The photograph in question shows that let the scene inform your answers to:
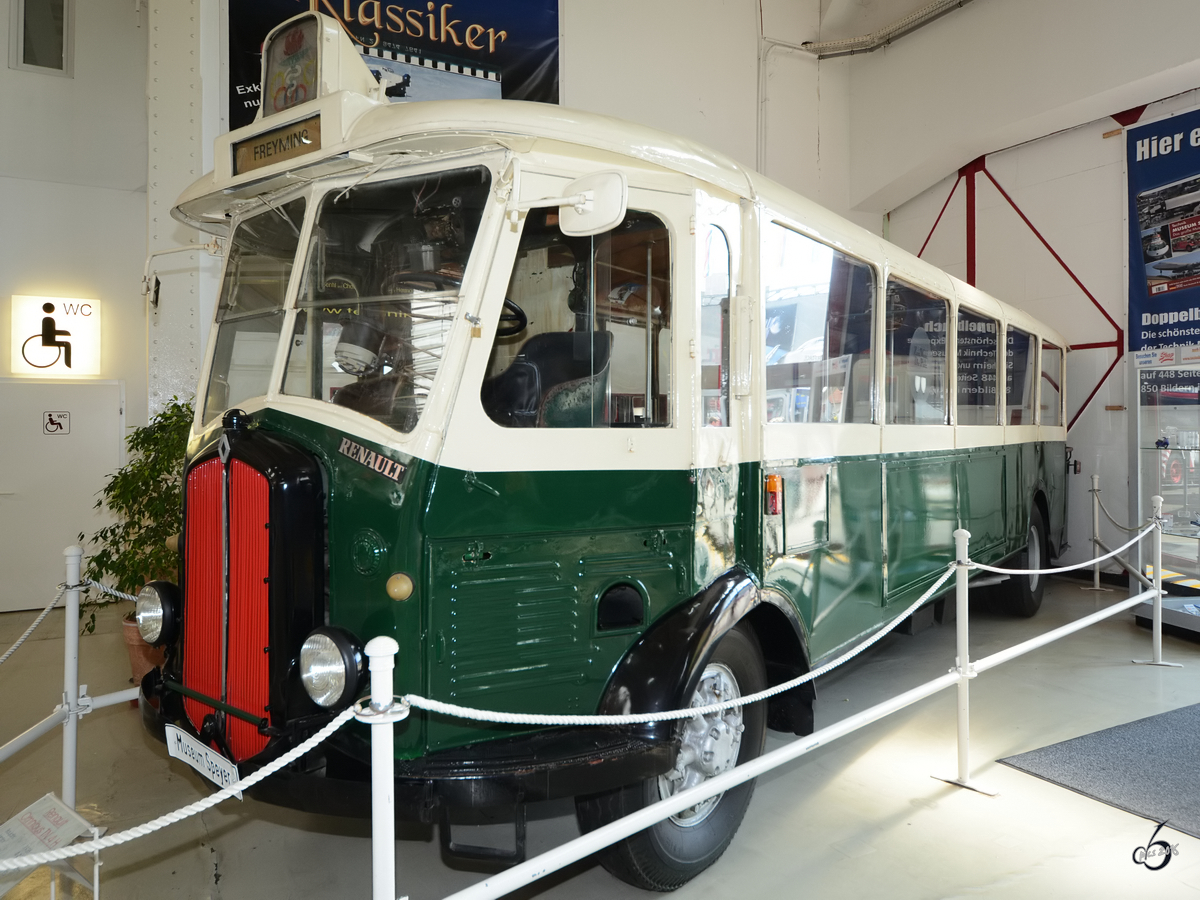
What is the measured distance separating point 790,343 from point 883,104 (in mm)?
8024

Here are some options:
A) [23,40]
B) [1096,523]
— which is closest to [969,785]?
[1096,523]

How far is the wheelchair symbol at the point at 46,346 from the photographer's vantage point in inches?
299

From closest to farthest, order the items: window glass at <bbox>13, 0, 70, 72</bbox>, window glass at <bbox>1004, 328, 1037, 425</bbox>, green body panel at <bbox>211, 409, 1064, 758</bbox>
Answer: green body panel at <bbox>211, 409, 1064, 758</bbox> < window glass at <bbox>1004, 328, 1037, 425</bbox> < window glass at <bbox>13, 0, 70, 72</bbox>

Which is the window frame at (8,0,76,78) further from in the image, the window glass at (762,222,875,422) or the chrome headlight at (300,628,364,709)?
the chrome headlight at (300,628,364,709)

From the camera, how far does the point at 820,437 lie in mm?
3637

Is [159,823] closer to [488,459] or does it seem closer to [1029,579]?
[488,459]

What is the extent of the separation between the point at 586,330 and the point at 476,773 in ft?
4.49

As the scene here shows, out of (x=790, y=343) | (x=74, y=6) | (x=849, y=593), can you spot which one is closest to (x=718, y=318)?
(x=790, y=343)

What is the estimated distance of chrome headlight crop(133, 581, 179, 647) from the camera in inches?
117

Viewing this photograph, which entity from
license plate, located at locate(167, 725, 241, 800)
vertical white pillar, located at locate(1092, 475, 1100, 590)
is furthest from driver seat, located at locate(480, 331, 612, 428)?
vertical white pillar, located at locate(1092, 475, 1100, 590)

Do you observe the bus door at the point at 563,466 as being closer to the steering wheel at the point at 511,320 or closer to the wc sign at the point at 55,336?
the steering wheel at the point at 511,320

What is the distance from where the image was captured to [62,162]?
7.68 metres

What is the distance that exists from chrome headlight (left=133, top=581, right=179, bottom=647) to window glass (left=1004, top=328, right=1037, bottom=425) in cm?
560

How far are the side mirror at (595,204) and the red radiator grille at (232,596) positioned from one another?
1202mm
